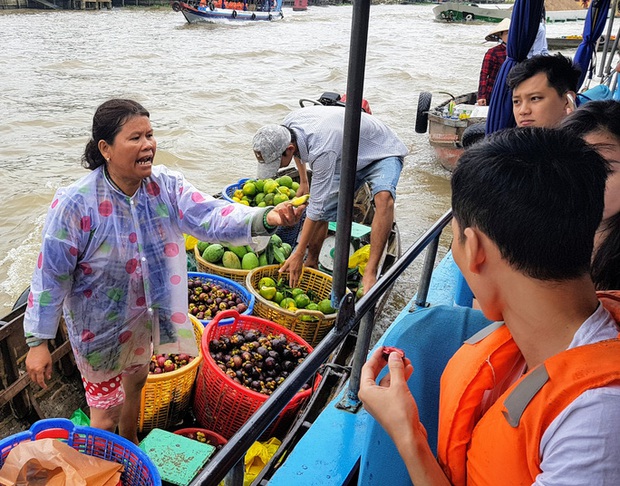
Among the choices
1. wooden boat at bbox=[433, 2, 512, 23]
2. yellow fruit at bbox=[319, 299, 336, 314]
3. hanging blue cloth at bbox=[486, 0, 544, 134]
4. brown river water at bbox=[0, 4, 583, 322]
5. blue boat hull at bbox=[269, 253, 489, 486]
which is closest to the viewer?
blue boat hull at bbox=[269, 253, 489, 486]

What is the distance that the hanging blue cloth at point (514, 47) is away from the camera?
3.04 m

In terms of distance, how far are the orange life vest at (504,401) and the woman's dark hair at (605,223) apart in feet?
1.65

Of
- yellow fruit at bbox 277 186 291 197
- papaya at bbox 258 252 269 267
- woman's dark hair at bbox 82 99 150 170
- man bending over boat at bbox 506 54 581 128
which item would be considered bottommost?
papaya at bbox 258 252 269 267

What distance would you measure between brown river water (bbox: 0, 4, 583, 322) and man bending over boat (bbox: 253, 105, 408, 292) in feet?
5.64

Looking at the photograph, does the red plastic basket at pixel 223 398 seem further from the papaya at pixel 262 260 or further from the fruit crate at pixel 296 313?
the papaya at pixel 262 260

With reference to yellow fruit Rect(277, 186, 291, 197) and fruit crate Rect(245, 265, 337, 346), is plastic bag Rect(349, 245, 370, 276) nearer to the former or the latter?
fruit crate Rect(245, 265, 337, 346)

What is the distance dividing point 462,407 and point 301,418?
2109 mm

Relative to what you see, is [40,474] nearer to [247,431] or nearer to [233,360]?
[233,360]

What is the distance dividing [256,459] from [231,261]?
2161mm

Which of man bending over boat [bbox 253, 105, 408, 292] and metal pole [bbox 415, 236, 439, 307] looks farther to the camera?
man bending over boat [bbox 253, 105, 408, 292]

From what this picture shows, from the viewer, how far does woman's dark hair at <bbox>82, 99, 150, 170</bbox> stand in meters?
2.43

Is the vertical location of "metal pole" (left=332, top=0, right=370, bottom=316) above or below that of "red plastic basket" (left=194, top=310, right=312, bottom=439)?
above

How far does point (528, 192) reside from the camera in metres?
A: 1.06

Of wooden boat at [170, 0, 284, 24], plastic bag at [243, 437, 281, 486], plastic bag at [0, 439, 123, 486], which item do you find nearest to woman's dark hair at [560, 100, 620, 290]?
plastic bag at [243, 437, 281, 486]
